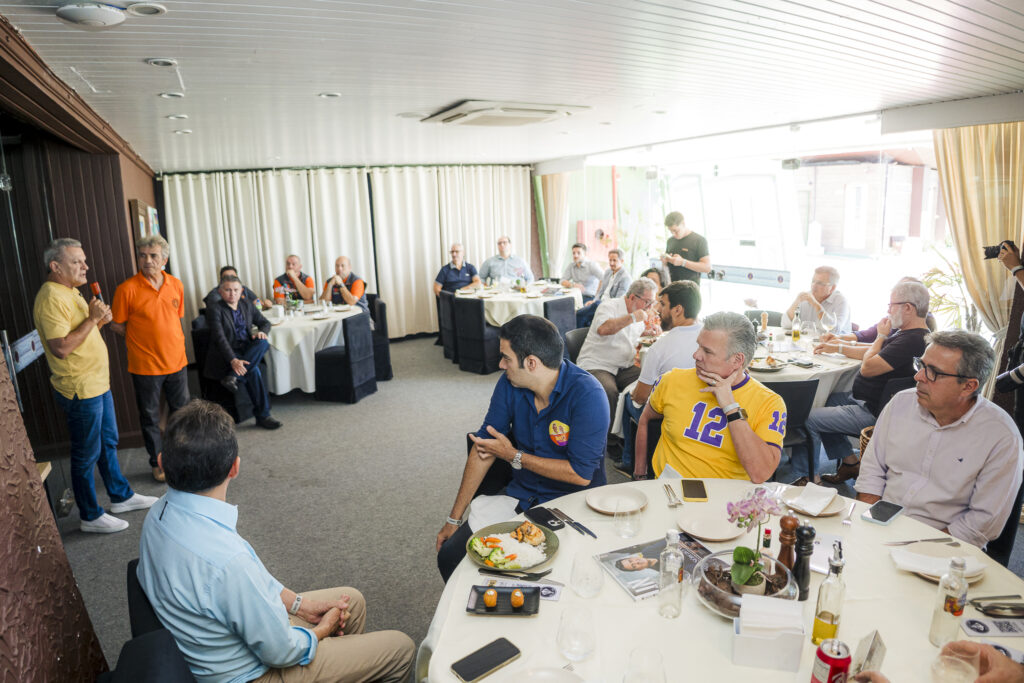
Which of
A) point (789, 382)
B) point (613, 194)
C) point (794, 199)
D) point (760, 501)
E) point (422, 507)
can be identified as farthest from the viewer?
point (613, 194)

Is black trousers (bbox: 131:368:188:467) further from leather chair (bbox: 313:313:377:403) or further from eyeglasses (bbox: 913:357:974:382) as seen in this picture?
eyeglasses (bbox: 913:357:974:382)

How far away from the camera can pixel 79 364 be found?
134 inches

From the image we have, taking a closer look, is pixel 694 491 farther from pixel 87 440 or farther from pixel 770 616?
pixel 87 440

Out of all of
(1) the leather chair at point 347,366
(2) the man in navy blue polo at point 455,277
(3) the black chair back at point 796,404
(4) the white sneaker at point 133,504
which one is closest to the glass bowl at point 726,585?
(3) the black chair back at point 796,404

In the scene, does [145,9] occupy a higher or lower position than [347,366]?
higher

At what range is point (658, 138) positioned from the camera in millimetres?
6766

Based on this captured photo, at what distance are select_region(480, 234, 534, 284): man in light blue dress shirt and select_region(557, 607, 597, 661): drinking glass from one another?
23.9 feet

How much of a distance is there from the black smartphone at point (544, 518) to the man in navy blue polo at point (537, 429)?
276 mm

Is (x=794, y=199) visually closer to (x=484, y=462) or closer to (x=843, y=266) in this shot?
(x=843, y=266)

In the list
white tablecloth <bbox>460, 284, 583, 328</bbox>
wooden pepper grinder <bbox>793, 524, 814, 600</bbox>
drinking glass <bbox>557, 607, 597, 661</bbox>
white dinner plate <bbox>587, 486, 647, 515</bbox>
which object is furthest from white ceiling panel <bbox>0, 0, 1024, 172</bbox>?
white tablecloth <bbox>460, 284, 583, 328</bbox>

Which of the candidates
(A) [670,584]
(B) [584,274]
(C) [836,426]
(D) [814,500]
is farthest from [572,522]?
(B) [584,274]

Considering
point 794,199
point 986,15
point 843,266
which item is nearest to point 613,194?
point 794,199

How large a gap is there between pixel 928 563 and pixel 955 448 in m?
0.75

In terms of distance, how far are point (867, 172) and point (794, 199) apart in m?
0.98
